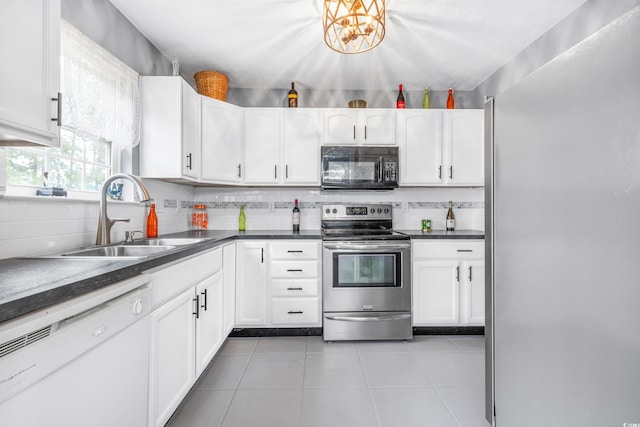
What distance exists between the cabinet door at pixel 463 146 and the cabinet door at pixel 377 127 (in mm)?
526

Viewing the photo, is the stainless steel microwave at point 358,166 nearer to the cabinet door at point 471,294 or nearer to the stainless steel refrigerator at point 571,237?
the cabinet door at point 471,294

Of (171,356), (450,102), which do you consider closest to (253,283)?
(171,356)

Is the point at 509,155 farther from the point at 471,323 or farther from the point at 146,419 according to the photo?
the point at 471,323

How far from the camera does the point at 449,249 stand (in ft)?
8.95

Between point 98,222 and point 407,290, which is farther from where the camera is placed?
point 407,290

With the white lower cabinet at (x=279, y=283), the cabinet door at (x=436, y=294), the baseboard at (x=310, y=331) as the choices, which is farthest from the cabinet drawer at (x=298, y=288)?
the cabinet door at (x=436, y=294)

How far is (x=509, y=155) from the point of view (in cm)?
118

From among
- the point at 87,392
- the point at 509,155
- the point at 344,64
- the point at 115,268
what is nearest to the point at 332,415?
the point at 87,392

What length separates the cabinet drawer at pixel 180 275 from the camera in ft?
4.41

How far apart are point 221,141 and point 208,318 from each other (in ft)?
5.05

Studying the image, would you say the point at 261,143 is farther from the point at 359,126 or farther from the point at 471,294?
the point at 471,294

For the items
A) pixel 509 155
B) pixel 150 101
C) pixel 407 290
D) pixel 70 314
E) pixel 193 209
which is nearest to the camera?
pixel 70 314

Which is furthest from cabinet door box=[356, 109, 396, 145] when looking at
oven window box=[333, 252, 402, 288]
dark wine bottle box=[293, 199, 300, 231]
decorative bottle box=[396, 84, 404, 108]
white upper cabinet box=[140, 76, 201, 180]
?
white upper cabinet box=[140, 76, 201, 180]

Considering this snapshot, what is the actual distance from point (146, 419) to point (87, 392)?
0.48 metres
